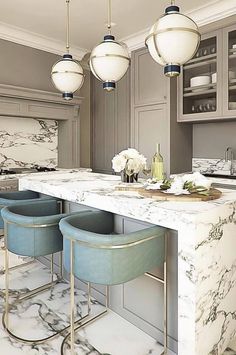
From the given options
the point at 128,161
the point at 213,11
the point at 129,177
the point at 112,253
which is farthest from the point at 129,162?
the point at 213,11

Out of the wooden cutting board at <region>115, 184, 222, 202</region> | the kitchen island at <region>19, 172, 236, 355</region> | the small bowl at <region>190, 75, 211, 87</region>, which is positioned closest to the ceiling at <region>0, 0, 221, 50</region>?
the small bowl at <region>190, 75, 211, 87</region>

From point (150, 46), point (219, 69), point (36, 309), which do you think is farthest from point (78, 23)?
point (36, 309)

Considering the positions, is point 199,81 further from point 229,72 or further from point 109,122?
point 109,122

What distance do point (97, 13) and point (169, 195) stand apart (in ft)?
9.14

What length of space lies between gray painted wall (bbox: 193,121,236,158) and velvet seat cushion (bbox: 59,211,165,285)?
249 centimetres

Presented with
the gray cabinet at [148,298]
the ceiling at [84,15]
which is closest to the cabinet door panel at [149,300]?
the gray cabinet at [148,298]

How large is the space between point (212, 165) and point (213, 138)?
0.34 meters

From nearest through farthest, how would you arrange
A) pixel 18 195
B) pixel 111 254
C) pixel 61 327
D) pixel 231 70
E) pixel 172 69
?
pixel 111 254 → pixel 172 69 → pixel 61 327 → pixel 18 195 → pixel 231 70

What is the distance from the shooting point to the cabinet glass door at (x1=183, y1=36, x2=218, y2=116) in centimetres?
335

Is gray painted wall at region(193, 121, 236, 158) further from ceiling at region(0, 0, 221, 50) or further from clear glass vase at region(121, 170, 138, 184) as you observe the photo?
clear glass vase at region(121, 170, 138, 184)

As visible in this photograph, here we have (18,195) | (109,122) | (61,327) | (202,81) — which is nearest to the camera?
(61,327)

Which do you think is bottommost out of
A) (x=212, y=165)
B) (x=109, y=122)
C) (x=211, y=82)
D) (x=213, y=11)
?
(x=212, y=165)

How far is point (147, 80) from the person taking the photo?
3957 millimetres

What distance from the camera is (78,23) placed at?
380 centimetres
